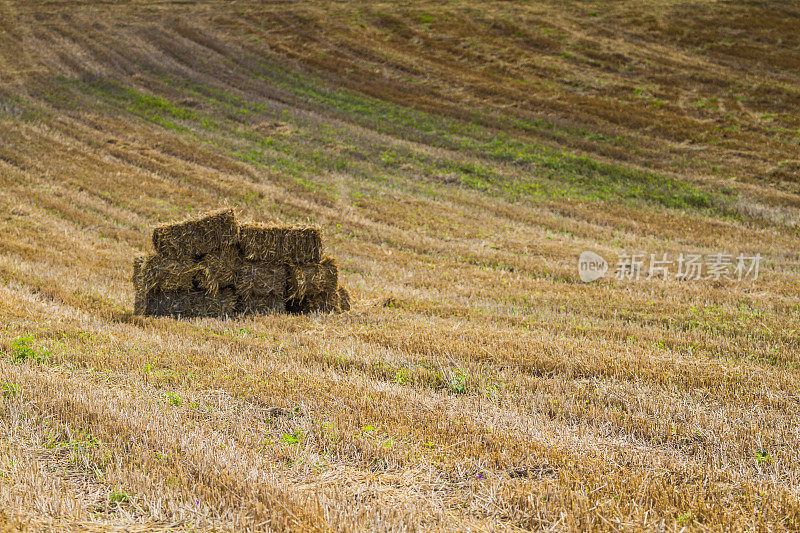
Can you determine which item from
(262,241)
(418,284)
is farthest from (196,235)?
(418,284)

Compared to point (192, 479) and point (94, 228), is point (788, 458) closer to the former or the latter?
point (192, 479)

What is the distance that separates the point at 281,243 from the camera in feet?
30.7

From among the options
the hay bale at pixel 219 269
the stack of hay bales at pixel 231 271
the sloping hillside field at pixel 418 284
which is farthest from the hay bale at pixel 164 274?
the sloping hillside field at pixel 418 284

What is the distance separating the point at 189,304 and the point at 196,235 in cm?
106

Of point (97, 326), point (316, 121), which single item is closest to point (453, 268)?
point (97, 326)

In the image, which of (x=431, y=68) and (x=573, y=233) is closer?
(x=573, y=233)

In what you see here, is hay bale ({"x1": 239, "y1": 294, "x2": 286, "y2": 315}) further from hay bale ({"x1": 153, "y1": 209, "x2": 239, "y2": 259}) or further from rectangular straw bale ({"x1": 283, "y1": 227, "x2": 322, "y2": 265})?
hay bale ({"x1": 153, "y1": 209, "x2": 239, "y2": 259})

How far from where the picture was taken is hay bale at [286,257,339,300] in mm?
9391

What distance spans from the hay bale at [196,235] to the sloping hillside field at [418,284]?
1070 mm

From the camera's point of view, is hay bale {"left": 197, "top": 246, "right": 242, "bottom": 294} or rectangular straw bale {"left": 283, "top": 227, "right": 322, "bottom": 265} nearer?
hay bale {"left": 197, "top": 246, "right": 242, "bottom": 294}

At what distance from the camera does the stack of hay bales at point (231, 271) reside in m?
8.94

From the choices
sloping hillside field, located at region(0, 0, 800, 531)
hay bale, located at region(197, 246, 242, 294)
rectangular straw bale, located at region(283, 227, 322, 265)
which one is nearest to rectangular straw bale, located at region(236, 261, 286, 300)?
hay bale, located at region(197, 246, 242, 294)

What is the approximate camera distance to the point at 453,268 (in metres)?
13.1

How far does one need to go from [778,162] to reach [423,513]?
78.5ft
